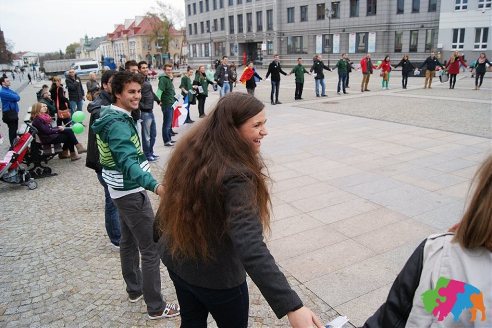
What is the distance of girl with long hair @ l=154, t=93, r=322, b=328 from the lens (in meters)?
1.62

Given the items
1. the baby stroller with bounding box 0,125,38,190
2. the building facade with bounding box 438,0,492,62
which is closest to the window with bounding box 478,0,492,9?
the building facade with bounding box 438,0,492,62

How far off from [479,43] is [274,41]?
82.1 feet

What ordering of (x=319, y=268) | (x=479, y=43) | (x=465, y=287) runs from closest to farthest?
(x=465, y=287) < (x=319, y=268) < (x=479, y=43)

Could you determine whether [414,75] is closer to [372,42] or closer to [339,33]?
[372,42]

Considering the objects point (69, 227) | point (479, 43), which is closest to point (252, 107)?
point (69, 227)

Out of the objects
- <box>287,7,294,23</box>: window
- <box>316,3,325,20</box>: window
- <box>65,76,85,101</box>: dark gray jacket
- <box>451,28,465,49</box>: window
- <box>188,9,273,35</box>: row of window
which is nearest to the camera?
<box>65,76,85,101</box>: dark gray jacket

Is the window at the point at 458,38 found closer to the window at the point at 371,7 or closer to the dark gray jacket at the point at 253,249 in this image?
the window at the point at 371,7

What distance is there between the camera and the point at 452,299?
114cm

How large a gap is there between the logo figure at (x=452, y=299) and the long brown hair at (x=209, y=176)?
2.47 ft

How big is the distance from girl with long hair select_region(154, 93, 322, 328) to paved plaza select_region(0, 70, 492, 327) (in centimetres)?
116

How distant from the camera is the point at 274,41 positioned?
178ft

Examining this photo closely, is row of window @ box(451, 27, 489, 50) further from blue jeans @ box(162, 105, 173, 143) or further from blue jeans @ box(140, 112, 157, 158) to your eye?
blue jeans @ box(140, 112, 157, 158)

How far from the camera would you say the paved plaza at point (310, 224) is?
3602 millimetres

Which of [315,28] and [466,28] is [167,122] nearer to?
[466,28]
